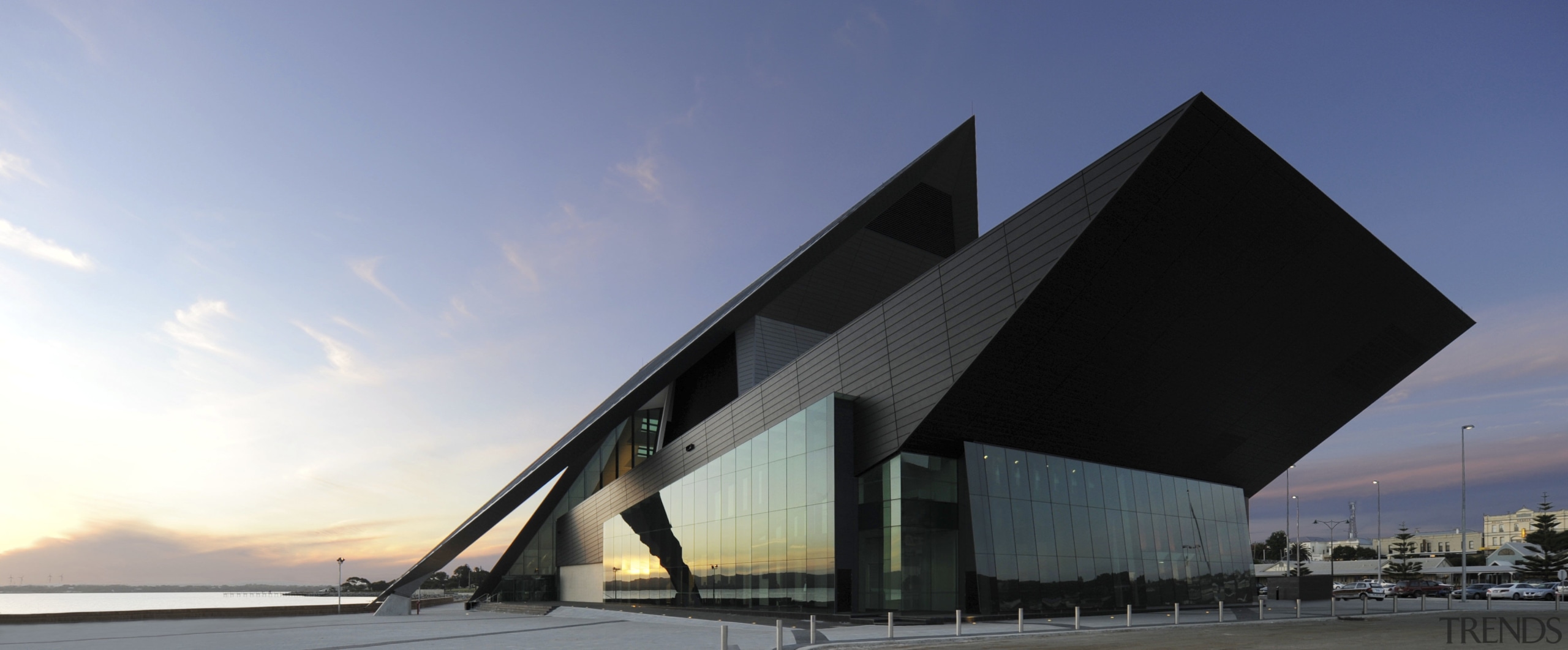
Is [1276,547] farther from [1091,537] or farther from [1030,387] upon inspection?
[1030,387]

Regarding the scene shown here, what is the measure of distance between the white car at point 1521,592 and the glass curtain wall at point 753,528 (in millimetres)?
47791

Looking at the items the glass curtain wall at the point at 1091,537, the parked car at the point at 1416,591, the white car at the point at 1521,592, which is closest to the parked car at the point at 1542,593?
the white car at the point at 1521,592

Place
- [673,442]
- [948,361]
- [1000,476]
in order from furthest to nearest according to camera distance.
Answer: [673,442] → [1000,476] → [948,361]

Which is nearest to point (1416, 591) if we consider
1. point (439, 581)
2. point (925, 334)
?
point (925, 334)

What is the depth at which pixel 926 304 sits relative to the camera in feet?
87.1

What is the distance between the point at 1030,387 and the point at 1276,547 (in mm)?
188699

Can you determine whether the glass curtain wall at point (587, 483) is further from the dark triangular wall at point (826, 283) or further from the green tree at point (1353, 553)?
the green tree at point (1353, 553)

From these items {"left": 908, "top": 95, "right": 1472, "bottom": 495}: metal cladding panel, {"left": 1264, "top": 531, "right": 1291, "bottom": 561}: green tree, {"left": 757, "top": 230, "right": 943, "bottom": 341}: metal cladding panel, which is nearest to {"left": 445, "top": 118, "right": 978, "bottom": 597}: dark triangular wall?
{"left": 757, "top": 230, "right": 943, "bottom": 341}: metal cladding panel

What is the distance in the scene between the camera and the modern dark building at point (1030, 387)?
23766mm

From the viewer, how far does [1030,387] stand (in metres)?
27.9

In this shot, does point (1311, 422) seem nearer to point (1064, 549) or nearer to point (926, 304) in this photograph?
point (1064, 549)

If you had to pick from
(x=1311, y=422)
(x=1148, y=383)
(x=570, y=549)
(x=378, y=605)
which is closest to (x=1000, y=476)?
(x=1148, y=383)

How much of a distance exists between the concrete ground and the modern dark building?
11.3 feet

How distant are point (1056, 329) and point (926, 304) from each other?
393 cm
